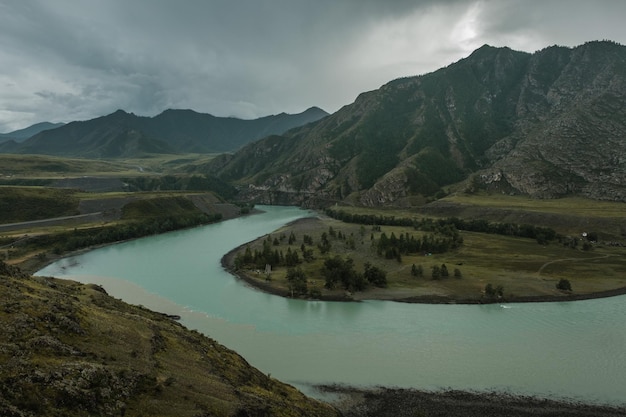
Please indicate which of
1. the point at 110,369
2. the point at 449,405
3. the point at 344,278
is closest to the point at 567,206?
the point at 344,278

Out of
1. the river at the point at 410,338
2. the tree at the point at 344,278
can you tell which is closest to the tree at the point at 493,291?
the river at the point at 410,338

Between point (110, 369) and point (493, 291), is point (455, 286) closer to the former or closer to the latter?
point (493, 291)

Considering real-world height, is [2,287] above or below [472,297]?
above

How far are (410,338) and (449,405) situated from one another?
17.4 m

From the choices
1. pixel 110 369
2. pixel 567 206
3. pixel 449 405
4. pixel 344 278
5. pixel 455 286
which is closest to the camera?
pixel 110 369

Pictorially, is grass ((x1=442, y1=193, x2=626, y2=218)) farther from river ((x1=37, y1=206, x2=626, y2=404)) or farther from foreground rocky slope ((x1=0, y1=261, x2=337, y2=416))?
foreground rocky slope ((x1=0, y1=261, x2=337, y2=416))

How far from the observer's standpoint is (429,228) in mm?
150125

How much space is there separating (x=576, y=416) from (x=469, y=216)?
13988 centimetres

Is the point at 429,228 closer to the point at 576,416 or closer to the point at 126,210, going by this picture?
the point at 576,416

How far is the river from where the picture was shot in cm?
4844

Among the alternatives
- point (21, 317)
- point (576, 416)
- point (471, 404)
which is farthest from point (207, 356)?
point (576, 416)

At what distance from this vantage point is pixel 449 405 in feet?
140

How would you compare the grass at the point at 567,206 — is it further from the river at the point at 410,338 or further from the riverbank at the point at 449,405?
the riverbank at the point at 449,405

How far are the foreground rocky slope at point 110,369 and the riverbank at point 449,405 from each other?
621cm
